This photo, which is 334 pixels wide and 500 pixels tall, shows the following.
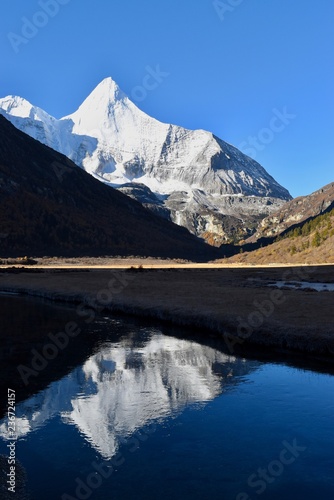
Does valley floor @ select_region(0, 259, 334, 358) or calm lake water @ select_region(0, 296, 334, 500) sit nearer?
calm lake water @ select_region(0, 296, 334, 500)

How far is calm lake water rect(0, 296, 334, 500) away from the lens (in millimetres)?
11570

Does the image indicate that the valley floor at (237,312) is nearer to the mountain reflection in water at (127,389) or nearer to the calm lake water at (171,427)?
the calm lake water at (171,427)

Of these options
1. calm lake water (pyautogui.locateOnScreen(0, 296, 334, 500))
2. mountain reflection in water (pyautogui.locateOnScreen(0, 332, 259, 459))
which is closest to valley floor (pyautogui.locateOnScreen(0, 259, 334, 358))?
calm lake water (pyautogui.locateOnScreen(0, 296, 334, 500))

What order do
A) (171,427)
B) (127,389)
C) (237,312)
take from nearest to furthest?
(171,427)
(127,389)
(237,312)

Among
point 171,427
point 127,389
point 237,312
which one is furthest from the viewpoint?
point 237,312

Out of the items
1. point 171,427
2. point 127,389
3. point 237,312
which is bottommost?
point 171,427

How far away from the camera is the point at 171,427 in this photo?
603 inches

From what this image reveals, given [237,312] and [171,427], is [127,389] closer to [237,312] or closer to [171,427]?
[171,427]

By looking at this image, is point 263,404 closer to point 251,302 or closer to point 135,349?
point 135,349

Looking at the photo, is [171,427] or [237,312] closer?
[171,427]

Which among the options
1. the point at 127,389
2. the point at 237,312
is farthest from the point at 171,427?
the point at 237,312

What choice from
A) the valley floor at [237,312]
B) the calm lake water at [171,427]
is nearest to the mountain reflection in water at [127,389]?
the calm lake water at [171,427]

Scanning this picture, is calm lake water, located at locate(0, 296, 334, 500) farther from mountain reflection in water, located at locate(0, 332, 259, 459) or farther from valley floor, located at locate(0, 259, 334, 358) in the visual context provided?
valley floor, located at locate(0, 259, 334, 358)

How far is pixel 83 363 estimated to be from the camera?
79.0ft
